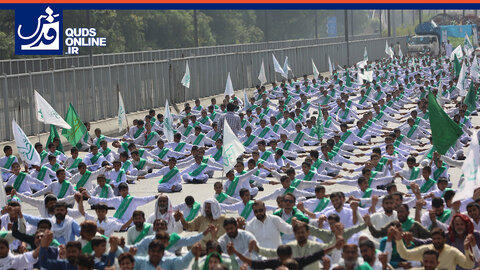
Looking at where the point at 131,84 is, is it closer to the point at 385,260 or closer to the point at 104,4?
the point at 104,4

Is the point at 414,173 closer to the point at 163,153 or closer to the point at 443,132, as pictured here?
the point at 443,132

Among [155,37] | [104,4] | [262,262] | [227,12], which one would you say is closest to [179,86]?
[104,4]

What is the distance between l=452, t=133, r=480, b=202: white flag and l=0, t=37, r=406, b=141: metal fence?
41.9 ft

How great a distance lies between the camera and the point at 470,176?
11.8 metres

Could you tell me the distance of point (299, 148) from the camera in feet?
80.1

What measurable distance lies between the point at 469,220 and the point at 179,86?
28.8m

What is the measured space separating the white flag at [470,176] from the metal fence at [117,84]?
12.8 m

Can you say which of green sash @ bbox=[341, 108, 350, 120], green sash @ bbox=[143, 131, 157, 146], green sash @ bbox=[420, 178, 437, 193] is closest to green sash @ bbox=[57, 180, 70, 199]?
green sash @ bbox=[420, 178, 437, 193]

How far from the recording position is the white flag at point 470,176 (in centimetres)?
1164

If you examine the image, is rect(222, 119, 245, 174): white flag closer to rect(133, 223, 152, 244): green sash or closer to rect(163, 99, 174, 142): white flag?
rect(133, 223, 152, 244): green sash

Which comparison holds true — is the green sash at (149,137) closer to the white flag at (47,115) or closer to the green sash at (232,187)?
the white flag at (47,115)

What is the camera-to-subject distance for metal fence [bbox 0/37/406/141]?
28.5 metres

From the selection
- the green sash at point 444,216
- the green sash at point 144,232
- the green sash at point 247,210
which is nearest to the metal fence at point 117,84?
the green sash at point 247,210

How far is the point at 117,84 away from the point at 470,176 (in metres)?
24.4
